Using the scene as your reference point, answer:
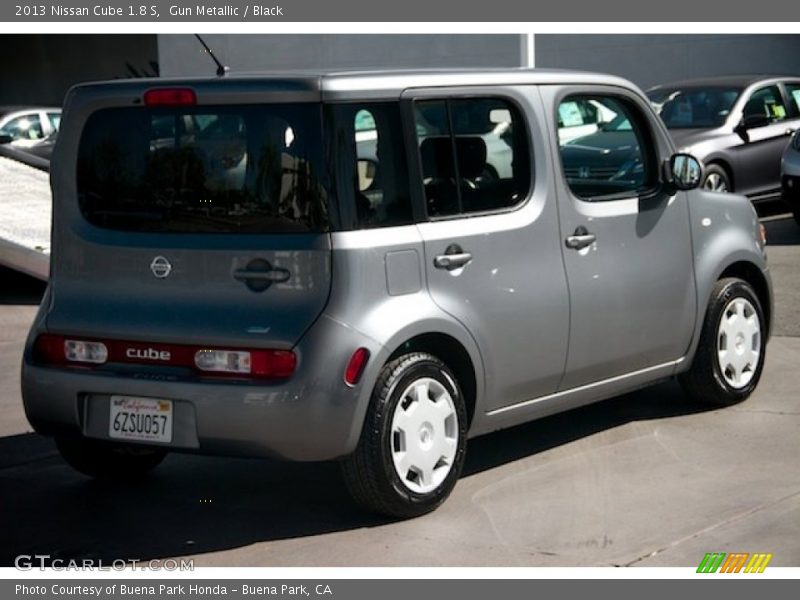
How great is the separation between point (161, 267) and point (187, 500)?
1.13 metres

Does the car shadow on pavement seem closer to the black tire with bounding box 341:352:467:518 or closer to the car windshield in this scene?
the black tire with bounding box 341:352:467:518

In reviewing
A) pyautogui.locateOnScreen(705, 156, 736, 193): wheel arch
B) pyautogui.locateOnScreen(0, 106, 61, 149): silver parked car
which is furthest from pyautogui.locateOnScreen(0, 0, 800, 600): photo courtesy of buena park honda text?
→ pyautogui.locateOnScreen(0, 106, 61, 149): silver parked car

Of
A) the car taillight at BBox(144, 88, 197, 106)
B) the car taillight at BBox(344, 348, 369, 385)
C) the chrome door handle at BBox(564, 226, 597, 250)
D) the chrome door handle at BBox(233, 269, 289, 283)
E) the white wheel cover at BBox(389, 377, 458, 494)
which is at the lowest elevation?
the white wheel cover at BBox(389, 377, 458, 494)

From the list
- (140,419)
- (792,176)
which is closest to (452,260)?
(140,419)

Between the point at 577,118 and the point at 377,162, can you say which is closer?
the point at 377,162

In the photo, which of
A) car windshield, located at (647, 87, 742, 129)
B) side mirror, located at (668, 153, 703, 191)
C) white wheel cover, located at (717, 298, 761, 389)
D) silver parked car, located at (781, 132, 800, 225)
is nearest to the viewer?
side mirror, located at (668, 153, 703, 191)

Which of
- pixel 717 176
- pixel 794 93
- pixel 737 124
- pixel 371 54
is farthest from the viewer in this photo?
pixel 371 54

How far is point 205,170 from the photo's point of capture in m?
5.94

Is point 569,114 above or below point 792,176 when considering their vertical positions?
above

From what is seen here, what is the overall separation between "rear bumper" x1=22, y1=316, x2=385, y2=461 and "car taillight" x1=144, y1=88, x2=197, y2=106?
1078mm

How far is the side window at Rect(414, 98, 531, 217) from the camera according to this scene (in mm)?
6168

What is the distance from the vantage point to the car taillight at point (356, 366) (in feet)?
18.6

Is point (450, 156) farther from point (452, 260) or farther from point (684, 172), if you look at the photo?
point (684, 172)

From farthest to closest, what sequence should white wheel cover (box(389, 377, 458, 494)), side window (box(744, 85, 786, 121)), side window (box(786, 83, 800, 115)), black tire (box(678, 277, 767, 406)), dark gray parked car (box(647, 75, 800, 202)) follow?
side window (box(786, 83, 800, 115)) < side window (box(744, 85, 786, 121)) < dark gray parked car (box(647, 75, 800, 202)) < black tire (box(678, 277, 767, 406)) < white wheel cover (box(389, 377, 458, 494))
